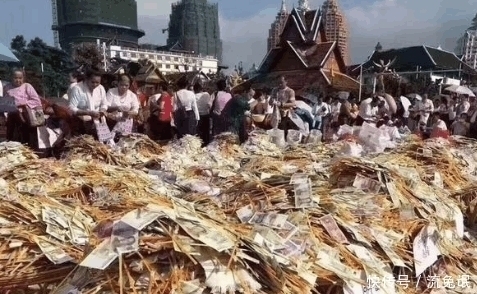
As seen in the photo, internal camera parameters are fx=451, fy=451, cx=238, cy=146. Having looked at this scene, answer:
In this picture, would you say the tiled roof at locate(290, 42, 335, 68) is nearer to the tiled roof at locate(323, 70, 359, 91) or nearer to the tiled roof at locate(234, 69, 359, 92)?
the tiled roof at locate(234, 69, 359, 92)

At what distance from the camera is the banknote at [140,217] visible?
159cm

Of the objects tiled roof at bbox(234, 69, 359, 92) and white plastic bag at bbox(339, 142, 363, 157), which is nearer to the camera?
white plastic bag at bbox(339, 142, 363, 157)

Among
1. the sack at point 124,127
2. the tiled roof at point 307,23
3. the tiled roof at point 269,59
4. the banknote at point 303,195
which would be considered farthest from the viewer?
the tiled roof at point 307,23

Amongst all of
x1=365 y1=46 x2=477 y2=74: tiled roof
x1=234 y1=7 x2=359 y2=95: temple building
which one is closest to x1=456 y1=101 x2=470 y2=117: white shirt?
x1=234 y1=7 x2=359 y2=95: temple building

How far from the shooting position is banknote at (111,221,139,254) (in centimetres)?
154

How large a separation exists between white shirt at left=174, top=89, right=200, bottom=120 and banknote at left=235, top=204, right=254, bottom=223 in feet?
15.4

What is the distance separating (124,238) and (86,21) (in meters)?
78.5

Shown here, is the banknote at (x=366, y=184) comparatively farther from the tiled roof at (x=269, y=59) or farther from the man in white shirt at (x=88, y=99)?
the tiled roof at (x=269, y=59)

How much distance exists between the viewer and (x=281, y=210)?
227 centimetres

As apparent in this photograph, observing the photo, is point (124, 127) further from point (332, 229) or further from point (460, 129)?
point (460, 129)

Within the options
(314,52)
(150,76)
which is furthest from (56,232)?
(314,52)

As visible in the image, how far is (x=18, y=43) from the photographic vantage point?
31172mm

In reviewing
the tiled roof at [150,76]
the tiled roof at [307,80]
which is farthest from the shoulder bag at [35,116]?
the tiled roof at [307,80]

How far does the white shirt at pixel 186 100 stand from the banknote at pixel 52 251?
516 cm
